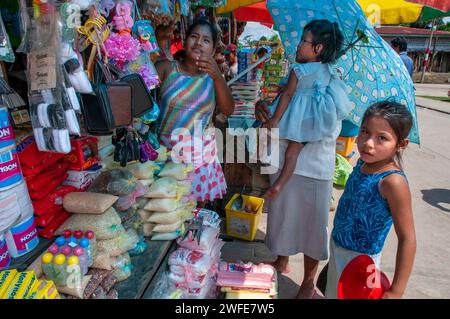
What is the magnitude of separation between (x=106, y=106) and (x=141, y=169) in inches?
23.1

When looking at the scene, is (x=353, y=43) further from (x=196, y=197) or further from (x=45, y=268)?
(x=45, y=268)

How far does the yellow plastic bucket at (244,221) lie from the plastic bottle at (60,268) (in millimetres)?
1986

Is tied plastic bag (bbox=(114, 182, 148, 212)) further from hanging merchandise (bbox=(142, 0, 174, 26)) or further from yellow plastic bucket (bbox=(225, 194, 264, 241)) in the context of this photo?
yellow plastic bucket (bbox=(225, 194, 264, 241))

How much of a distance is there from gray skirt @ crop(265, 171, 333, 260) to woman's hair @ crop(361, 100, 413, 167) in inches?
31.2

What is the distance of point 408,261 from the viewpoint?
50.4 inches

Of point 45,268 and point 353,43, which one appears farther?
point 353,43

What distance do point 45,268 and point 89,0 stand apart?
1.04m

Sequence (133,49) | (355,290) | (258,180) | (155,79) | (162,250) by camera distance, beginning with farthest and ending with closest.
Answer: (258,180) → (162,250) → (155,79) → (133,49) → (355,290)

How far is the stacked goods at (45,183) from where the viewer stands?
130 centimetres

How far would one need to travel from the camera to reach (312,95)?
1950 mm

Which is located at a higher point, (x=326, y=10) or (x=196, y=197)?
(x=326, y=10)

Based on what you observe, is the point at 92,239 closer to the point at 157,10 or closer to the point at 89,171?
the point at 89,171

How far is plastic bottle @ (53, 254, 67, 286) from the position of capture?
46.5 inches
